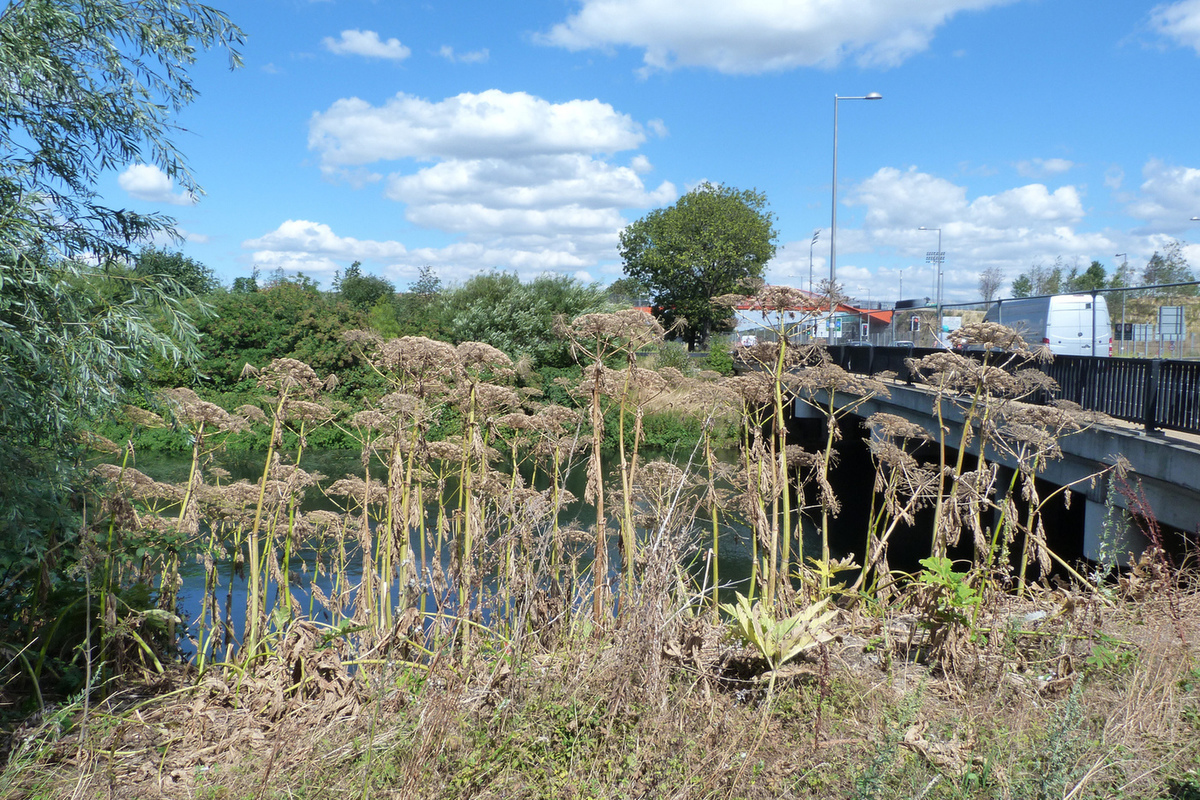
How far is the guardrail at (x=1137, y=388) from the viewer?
24.5ft

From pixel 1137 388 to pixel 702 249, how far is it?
35.9 metres

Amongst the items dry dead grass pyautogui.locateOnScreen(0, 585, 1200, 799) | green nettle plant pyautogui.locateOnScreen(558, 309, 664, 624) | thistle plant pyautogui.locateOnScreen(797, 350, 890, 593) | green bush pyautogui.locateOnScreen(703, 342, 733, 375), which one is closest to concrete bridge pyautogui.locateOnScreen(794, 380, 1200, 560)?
thistle plant pyautogui.locateOnScreen(797, 350, 890, 593)

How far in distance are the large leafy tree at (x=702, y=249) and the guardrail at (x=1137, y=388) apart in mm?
33063

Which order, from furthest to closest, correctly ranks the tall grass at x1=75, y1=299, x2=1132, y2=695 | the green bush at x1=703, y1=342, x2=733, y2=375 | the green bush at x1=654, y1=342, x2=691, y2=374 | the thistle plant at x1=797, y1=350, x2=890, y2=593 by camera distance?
the green bush at x1=703, y1=342, x2=733, y2=375 < the green bush at x1=654, y1=342, x2=691, y2=374 < the thistle plant at x1=797, y1=350, x2=890, y2=593 < the tall grass at x1=75, y1=299, x2=1132, y2=695

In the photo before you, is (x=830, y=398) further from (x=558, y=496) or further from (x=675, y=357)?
(x=675, y=357)

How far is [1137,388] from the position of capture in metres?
8.26

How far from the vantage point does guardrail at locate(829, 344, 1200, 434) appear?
Result: 745cm

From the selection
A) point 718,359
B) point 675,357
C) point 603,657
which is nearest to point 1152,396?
point 603,657

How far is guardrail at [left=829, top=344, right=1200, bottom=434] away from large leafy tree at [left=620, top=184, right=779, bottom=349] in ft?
108

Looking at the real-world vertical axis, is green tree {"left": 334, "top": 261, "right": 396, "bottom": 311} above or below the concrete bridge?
above

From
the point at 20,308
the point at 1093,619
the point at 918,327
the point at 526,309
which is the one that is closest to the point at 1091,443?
the point at 1093,619

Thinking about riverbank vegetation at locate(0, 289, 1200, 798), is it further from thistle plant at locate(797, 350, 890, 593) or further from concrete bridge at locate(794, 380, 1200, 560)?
concrete bridge at locate(794, 380, 1200, 560)

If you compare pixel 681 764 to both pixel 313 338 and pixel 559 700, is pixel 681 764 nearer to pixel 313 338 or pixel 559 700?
pixel 559 700

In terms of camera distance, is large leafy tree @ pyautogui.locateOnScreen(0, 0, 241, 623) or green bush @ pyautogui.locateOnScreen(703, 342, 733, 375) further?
green bush @ pyautogui.locateOnScreen(703, 342, 733, 375)
